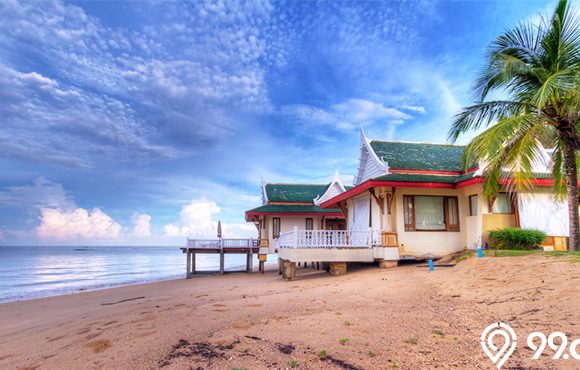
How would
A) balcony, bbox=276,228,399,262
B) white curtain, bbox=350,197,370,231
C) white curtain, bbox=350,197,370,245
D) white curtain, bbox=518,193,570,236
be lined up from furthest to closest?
white curtain, bbox=350,197,370,231 → white curtain, bbox=350,197,370,245 → balcony, bbox=276,228,399,262 → white curtain, bbox=518,193,570,236

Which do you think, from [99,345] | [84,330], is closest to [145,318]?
[84,330]

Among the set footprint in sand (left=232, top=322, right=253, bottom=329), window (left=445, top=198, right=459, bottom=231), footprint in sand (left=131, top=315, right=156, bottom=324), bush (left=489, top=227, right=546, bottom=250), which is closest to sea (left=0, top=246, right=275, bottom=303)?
footprint in sand (left=131, top=315, right=156, bottom=324)

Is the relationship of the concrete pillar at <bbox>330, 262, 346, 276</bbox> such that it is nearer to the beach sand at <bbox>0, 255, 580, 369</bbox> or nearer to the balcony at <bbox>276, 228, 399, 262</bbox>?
the balcony at <bbox>276, 228, 399, 262</bbox>

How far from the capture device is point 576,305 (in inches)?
219

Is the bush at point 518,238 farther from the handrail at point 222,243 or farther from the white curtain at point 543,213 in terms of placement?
the handrail at point 222,243

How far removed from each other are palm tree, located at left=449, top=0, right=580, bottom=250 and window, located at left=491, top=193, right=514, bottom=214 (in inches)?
63.2

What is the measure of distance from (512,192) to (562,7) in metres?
6.25

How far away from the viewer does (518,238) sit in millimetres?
11914

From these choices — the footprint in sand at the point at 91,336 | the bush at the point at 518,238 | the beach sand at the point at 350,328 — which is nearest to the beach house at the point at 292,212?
the bush at the point at 518,238

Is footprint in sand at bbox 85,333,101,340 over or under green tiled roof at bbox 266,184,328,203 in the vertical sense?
under

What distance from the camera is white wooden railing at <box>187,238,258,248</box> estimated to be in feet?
85.1

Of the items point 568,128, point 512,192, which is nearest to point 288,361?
point 568,128

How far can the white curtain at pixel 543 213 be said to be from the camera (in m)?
13.2

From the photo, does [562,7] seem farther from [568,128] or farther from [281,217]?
[281,217]
